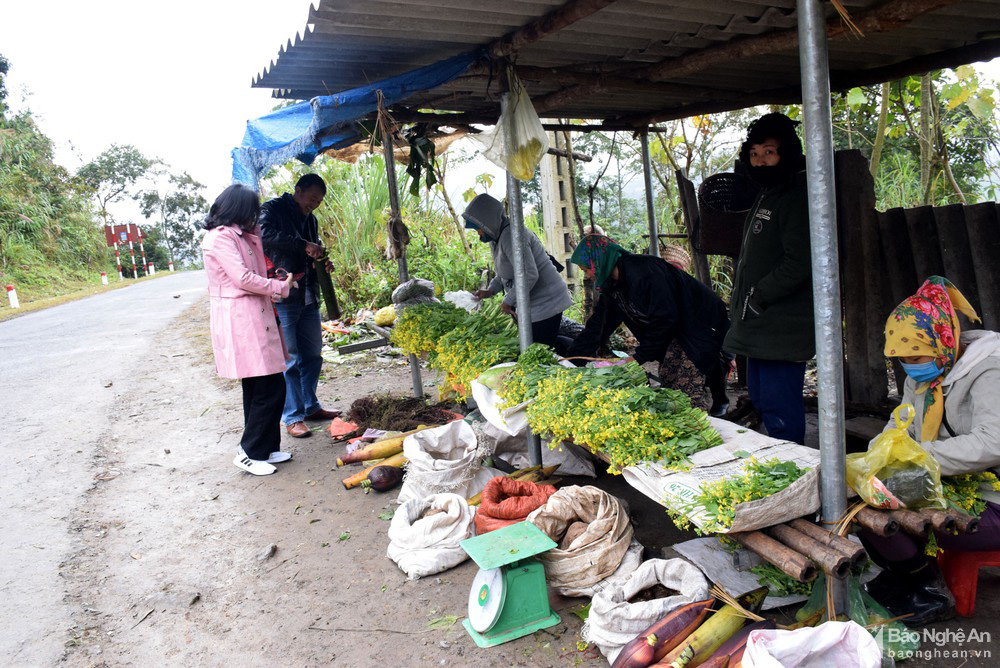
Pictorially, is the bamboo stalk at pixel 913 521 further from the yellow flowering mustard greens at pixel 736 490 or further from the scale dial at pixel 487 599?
the scale dial at pixel 487 599

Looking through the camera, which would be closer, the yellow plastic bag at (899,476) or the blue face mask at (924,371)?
the yellow plastic bag at (899,476)

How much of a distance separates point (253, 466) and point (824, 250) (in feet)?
14.1

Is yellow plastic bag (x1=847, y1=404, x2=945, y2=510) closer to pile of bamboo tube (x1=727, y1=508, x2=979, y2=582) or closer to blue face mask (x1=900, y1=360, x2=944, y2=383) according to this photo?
pile of bamboo tube (x1=727, y1=508, x2=979, y2=582)

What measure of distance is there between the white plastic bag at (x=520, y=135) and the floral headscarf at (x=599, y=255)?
1.87ft

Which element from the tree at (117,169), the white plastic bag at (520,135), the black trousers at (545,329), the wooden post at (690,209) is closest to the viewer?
the white plastic bag at (520,135)

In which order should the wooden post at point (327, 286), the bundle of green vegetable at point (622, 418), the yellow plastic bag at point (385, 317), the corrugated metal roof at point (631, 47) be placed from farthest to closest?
the yellow plastic bag at point (385, 317)
the wooden post at point (327, 286)
the corrugated metal roof at point (631, 47)
the bundle of green vegetable at point (622, 418)

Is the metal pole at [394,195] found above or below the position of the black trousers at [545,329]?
above

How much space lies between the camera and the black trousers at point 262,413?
491cm

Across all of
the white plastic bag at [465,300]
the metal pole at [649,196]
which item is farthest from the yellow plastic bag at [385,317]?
the metal pole at [649,196]

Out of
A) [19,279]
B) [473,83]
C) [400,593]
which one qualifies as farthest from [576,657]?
[19,279]

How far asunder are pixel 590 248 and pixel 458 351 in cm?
111

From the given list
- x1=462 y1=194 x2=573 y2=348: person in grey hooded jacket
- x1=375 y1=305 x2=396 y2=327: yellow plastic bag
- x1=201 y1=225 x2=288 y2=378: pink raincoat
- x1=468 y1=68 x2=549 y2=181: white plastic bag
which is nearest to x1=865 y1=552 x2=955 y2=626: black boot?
x1=468 y1=68 x2=549 y2=181: white plastic bag

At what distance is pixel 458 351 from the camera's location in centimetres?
445

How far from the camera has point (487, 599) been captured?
2900 mm
